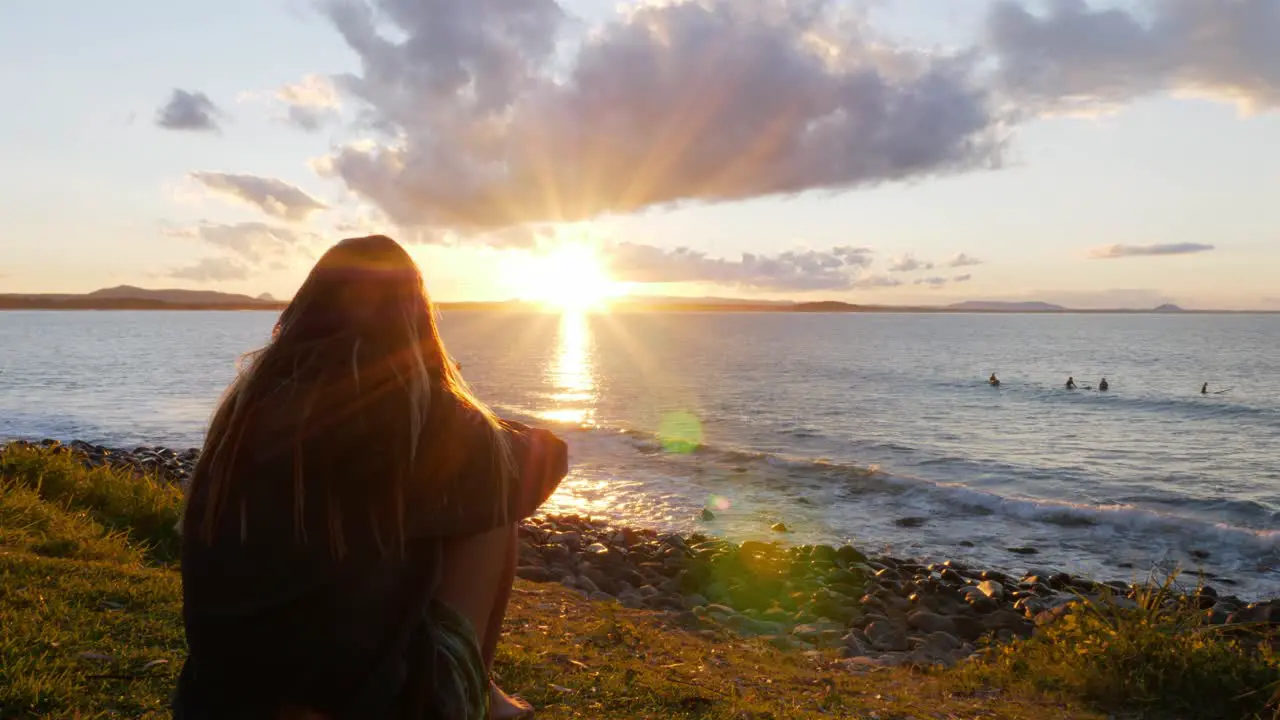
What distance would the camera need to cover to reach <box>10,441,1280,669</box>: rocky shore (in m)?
9.99

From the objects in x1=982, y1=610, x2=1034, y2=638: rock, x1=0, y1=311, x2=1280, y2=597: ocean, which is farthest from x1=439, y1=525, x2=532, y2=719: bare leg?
x1=0, y1=311, x2=1280, y2=597: ocean

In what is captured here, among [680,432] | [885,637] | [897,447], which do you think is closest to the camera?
[885,637]

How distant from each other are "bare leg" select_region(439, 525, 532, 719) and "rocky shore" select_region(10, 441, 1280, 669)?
6160 mm

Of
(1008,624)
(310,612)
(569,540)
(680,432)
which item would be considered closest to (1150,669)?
(1008,624)

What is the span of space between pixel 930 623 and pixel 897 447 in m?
16.8

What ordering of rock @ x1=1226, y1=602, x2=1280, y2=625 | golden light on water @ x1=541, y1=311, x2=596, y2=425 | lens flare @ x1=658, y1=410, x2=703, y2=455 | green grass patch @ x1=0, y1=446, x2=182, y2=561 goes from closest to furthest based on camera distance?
green grass patch @ x1=0, y1=446, x2=182, y2=561 → rock @ x1=1226, y1=602, x2=1280, y2=625 → lens flare @ x1=658, y1=410, x2=703, y2=455 → golden light on water @ x1=541, y1=311, x2=596, y2=425

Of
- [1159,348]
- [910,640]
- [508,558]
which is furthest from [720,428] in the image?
[1159,348]

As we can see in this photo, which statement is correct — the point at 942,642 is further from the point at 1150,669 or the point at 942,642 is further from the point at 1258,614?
the point at 1258,614

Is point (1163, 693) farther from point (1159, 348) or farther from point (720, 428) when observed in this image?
point (1159, 348)

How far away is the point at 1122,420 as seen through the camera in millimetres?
34406

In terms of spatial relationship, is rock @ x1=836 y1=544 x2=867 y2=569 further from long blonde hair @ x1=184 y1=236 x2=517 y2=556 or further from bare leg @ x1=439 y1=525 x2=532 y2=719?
long blonde hair @ x1=184 y1=236 x2=517 y2=556

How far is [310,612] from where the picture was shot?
94.3 inches

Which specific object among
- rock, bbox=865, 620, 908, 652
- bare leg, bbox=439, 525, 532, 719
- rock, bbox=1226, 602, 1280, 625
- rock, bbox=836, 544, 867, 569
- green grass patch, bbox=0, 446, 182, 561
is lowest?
rock, bbox=1226, 602, 1280, 625

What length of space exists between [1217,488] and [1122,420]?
1442 cm
